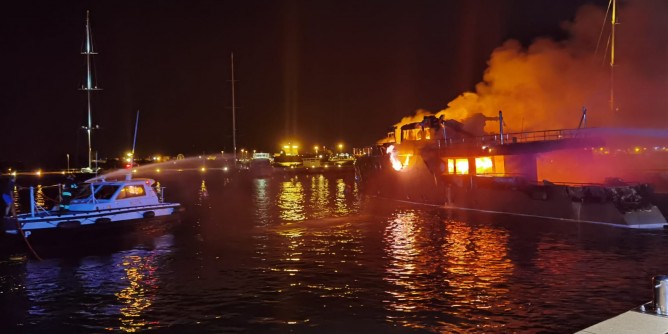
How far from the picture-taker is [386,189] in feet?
153

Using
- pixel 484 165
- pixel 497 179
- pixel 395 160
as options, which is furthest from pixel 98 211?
pixel 395 160

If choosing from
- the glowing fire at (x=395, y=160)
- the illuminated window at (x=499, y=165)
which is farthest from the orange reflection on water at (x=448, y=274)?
the glowing fire at (x=395, y=160)

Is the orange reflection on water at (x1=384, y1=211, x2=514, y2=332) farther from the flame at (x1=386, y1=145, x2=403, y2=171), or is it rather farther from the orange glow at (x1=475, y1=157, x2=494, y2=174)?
the flame at (x1=386, y1=145, x2=403, y2=171)

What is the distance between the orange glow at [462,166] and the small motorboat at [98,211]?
66.0ft

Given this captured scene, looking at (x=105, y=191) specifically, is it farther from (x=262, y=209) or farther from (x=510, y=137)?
(x=510, y=137)

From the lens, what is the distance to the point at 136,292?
1534 centimetres

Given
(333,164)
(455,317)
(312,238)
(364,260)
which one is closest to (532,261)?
(364,260)

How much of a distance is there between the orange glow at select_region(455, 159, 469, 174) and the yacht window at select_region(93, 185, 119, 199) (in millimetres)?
23067

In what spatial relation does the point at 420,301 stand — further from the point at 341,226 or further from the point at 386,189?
the point at 386,189

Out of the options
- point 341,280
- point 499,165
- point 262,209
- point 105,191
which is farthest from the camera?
point 262,209

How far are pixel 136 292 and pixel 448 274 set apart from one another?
9603mm

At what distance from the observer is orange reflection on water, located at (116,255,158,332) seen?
12398 millimetres

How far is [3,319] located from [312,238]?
13.8m

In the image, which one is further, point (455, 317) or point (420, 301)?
point (420, 301)
